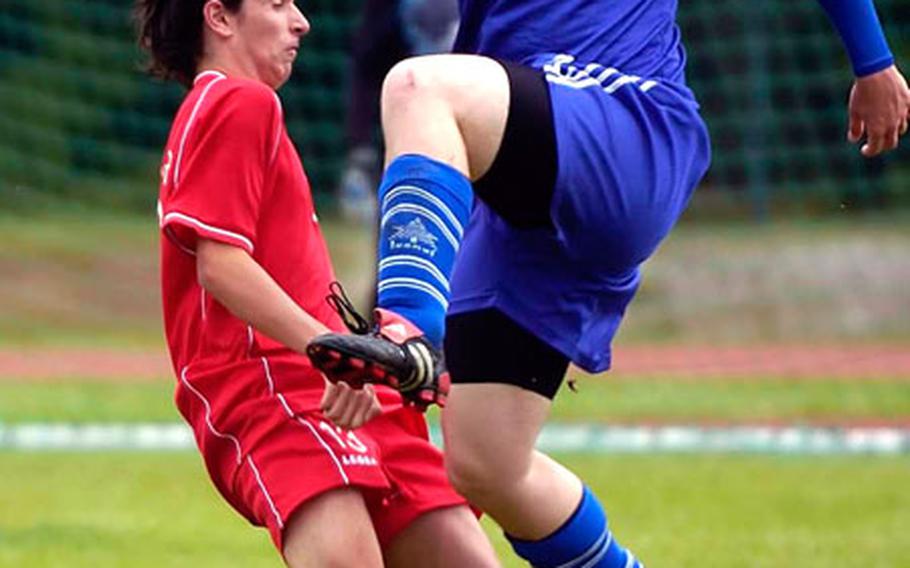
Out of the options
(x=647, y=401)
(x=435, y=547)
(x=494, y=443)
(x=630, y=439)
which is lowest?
(x=647, y=401)

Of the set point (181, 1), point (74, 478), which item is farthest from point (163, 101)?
point (181, 1)

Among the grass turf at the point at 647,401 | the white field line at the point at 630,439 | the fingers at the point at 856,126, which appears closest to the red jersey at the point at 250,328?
the fingers at the point at 856,126

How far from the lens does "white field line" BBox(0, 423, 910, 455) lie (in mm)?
9500

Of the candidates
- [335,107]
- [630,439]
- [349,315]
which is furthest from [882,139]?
[335,107]

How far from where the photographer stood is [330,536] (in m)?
3.95

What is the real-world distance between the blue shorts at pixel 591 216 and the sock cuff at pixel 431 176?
258mm

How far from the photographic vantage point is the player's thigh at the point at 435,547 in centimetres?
→ 427

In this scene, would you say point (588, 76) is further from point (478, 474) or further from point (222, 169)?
point (478, 474)

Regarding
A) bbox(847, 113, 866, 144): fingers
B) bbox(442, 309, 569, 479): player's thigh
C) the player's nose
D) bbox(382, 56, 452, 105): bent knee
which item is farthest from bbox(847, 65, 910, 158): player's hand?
the player's nose

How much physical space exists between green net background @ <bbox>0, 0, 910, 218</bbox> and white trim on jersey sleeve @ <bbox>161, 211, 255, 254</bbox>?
43.6ft

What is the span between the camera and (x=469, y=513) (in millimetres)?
4383

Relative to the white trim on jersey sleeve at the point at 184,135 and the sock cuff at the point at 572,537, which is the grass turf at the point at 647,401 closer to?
the sock cuff at the point at 572,537

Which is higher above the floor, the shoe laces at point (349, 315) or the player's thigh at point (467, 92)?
the player's thigh at point (467, 92)

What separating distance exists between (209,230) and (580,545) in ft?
3.78
